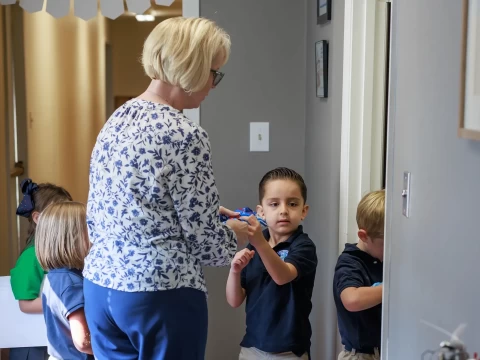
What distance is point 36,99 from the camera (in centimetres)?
446

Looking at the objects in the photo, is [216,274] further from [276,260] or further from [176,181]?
[176,181]

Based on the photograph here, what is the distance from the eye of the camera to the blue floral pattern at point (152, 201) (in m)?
1.62

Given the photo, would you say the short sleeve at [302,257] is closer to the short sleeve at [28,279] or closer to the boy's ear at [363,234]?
the boy's ear at [363,234]

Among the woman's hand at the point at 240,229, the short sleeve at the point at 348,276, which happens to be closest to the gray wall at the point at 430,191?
the short sleeve at the point at 348,276

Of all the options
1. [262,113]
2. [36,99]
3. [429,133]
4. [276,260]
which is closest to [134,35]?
[36,99]

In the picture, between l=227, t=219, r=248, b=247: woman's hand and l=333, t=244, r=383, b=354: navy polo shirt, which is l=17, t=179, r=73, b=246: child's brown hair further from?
l=333, t=244, r=383, b=354: navy polo shirt

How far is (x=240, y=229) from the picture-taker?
6.29ft

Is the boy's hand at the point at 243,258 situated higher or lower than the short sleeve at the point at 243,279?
higher

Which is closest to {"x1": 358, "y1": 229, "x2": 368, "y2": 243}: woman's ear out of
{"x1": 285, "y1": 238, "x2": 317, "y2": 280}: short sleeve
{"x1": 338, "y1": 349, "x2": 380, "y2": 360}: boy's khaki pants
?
{"x1": 285, "y1": 238, "x2": 317, "y2": 280}: short sleeve

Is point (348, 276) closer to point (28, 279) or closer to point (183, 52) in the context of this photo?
Answer: point (183, 52)

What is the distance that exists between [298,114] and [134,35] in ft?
18.2

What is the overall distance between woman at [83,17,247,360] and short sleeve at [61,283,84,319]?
0.28 meters

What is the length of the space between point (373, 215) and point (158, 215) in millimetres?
701

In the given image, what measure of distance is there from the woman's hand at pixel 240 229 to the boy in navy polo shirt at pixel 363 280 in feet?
1.10
